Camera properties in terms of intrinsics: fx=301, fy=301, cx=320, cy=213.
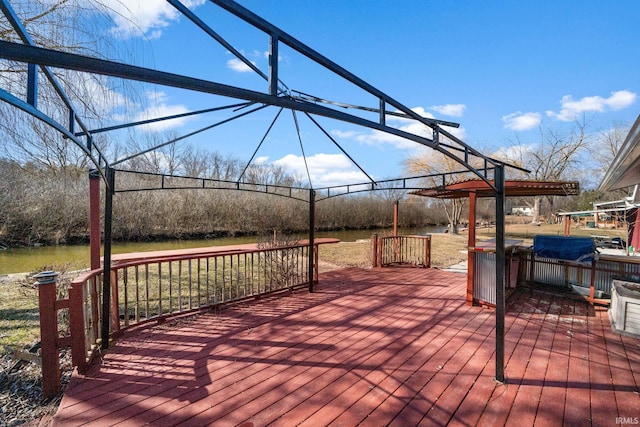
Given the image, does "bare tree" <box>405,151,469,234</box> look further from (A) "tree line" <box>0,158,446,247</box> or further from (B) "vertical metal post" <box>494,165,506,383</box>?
(B) "vertical metal post" <box>494,165,506,383</box>

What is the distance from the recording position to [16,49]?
928 millimetres

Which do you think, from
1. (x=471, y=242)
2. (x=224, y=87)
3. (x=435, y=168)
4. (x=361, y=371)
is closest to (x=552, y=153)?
(x=435, y=168)

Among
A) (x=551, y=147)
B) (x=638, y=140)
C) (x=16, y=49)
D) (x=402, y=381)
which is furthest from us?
(x=551, y=147)

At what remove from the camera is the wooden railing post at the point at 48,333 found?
2.21 m

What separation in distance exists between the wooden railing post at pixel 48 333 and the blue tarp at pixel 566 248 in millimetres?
6458

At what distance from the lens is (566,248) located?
4852 mm

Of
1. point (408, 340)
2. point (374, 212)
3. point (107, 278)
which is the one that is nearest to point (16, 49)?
point (107, 278)

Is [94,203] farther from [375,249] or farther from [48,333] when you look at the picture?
[375,249]

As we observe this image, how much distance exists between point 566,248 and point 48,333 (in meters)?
6.55

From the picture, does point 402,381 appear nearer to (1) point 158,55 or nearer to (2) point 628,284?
(2) point 628,284

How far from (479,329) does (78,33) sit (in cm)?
560

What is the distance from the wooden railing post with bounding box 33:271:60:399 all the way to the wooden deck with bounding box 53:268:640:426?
0.47 feet

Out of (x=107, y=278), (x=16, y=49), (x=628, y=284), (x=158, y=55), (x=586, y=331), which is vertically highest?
(x=158, y=55)

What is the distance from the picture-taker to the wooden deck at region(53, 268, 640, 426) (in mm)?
2033
